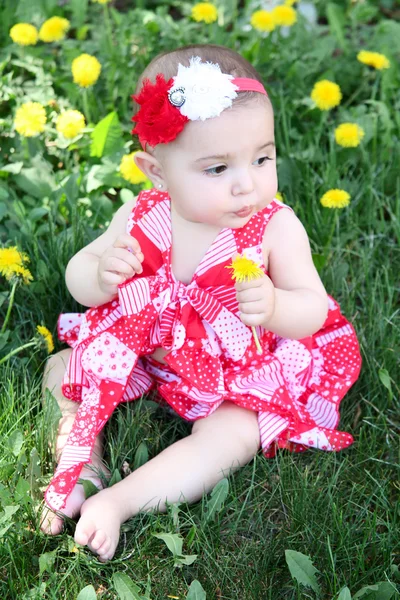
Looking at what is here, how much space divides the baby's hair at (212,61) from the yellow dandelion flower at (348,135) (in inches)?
28.5

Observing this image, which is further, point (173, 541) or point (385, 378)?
point (385, 378)

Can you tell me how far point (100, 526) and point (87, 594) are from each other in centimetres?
14

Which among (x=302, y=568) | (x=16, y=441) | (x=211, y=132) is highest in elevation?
(x=211, y=132)

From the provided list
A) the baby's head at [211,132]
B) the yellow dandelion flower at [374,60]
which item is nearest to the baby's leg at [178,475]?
the baby's head at [211,132]

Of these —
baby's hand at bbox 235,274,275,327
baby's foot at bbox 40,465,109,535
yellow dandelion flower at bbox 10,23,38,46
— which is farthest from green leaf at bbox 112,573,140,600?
yellow dandelion flower at bbox 10,23,38,46

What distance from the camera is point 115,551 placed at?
141cm

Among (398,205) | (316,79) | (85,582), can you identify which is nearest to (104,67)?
(316,79)

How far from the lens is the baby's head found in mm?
1368

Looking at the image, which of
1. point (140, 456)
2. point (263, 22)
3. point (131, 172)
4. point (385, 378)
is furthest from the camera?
point (263, 22)

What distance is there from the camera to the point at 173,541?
136cm

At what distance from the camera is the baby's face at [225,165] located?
1378 mm

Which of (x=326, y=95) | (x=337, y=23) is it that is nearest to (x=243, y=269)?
(x=326, y=95)

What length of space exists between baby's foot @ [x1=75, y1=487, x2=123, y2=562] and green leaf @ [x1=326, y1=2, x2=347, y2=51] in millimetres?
1844

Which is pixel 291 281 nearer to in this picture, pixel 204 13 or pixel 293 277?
pixel 293 277
